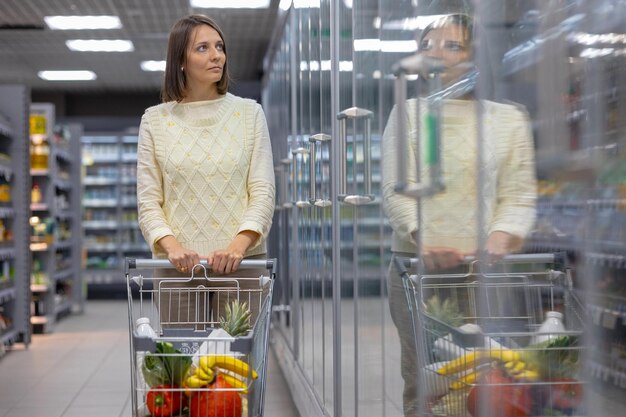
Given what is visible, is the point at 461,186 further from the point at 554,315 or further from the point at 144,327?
the point at 144,327

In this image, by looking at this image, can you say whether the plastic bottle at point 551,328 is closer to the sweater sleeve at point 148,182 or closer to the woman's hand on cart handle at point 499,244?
the woman's hand on cart handle at point 499,244

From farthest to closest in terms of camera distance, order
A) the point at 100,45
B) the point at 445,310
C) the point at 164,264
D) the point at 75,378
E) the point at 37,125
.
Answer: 1. the point at 100,45
2. the point at 37,125
3. the point at 75,378
4. the point at 164,264
5. the point at 445,310

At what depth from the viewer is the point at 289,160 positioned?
17.9 feet

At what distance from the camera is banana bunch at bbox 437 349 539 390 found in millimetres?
1533

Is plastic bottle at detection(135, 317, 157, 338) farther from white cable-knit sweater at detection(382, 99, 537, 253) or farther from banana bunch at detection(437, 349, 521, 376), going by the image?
banana bunch at detection(437, 349, 521, 376)

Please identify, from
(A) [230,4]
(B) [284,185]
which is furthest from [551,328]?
(A) [230,4]

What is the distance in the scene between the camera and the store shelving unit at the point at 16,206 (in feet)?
23.9

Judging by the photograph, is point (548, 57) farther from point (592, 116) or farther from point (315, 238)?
point (315, 238)

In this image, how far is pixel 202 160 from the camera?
2672 mm

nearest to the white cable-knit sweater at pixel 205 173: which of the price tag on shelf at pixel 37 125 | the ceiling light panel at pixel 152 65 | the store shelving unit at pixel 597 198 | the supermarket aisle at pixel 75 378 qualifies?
the store shelving unit at pixel 597 198

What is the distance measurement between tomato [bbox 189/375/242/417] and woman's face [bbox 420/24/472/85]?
0.83 meters

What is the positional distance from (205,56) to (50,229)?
265 inches

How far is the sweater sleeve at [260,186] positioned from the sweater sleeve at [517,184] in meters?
1.14

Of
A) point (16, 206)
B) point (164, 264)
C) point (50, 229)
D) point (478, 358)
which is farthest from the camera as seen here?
point (50, 229)
